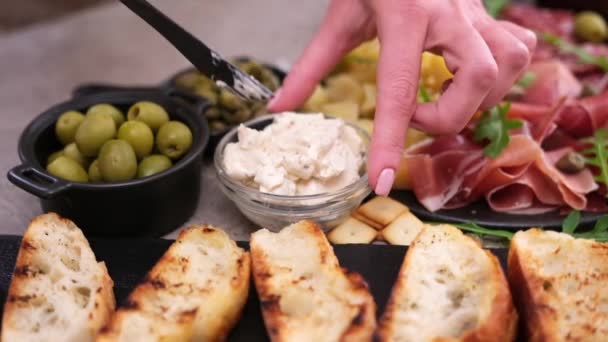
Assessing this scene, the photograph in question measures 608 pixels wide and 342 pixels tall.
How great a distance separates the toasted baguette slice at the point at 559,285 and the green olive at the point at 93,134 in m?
1.06

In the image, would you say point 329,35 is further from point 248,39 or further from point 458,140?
point 248,39

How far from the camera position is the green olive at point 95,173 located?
1.57m

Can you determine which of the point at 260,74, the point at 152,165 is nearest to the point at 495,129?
the point at 260,74

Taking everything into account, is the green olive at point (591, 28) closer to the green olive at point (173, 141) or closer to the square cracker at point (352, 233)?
the square cracker at point (352, 233)

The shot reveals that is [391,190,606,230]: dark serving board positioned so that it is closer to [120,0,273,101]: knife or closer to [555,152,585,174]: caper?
[555,152,585,174]: caper

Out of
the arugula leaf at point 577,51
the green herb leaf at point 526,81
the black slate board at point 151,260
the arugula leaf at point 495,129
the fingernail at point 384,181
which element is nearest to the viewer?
the black slate board at point 151,260

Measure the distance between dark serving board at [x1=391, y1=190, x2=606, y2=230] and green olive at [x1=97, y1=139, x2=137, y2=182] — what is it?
0.79 meters

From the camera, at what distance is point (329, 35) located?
6.24ft

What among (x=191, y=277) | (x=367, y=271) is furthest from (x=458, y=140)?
(x=191, y=277)

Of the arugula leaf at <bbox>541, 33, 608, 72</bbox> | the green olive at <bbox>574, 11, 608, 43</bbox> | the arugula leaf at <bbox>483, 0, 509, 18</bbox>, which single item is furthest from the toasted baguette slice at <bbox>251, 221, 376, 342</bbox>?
the green olive at <bbox>574, 11, 608, 43</bbox>

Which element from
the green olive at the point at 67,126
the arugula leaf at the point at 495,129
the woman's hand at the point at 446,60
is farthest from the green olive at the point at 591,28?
the green olive at the point at 67,126

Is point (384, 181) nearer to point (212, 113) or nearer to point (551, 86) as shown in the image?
point (212, 113)

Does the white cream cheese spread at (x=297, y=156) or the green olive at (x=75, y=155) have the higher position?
the green olive at (x=75, y=155)

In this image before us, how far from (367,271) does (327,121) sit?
452mm
